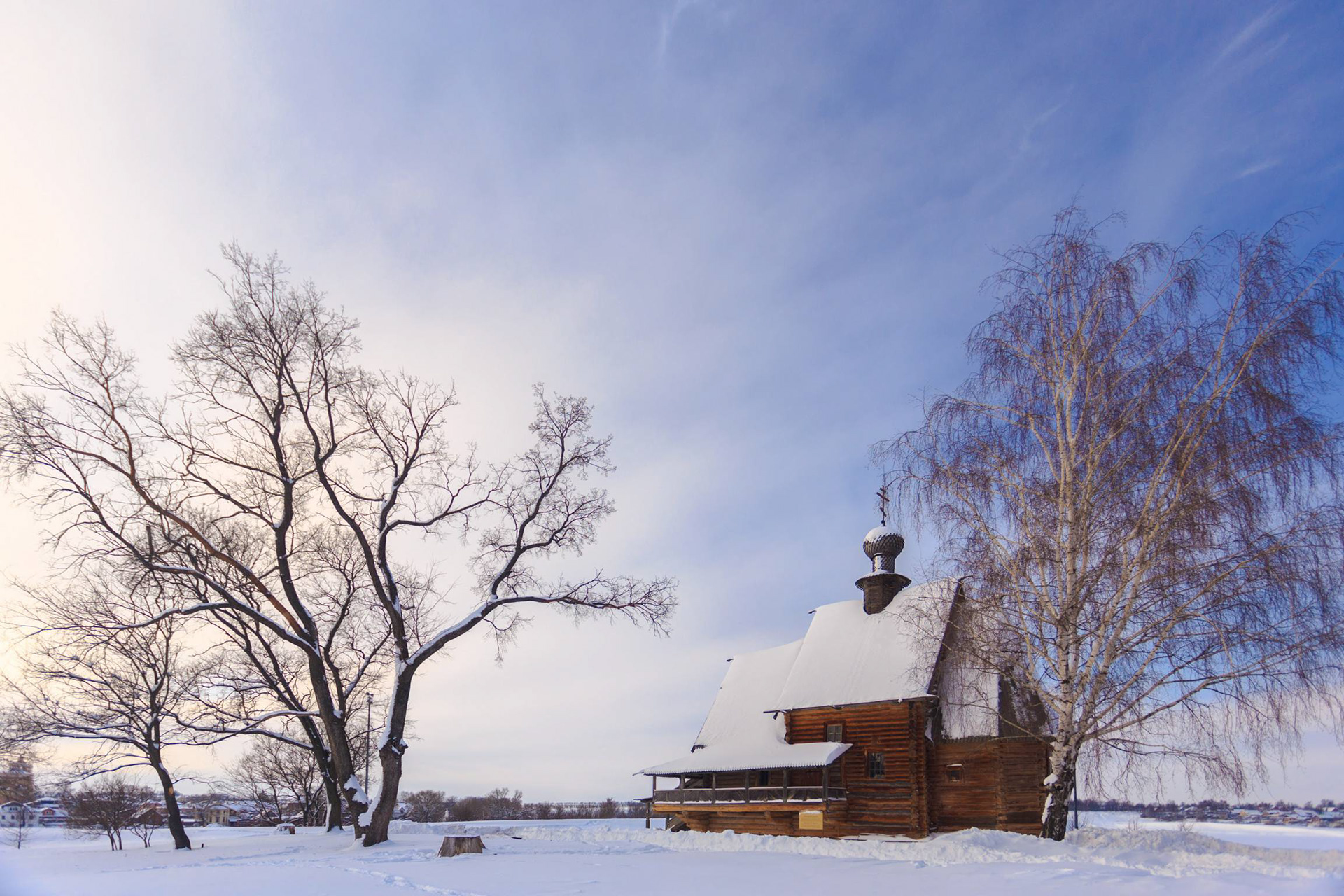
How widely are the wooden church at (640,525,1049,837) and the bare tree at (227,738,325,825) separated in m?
23.3

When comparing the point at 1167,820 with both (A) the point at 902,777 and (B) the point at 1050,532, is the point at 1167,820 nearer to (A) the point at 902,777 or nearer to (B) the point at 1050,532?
(A) the point at 902,777

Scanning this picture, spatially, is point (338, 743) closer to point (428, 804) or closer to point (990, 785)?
point (990, 785)

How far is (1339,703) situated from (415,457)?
19480 millimetres

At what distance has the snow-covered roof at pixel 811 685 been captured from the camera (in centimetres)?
2452

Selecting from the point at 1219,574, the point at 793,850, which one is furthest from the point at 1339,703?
the point at 793,850

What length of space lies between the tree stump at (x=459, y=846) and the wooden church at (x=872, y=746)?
11.3m

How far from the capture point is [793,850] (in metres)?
17.7

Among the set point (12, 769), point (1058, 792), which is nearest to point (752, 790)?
point (1058, 792)

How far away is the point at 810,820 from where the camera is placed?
81.0ft

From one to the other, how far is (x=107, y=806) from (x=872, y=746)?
2722cm

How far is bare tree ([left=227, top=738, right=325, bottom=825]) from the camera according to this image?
41.6 metres

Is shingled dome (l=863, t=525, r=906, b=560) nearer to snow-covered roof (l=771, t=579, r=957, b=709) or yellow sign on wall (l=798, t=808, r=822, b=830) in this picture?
snow-covered roof (l=771, t=579, r=957, b=709)

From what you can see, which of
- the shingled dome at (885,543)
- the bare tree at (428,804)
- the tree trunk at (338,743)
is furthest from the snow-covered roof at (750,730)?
the bare tree at (428,804)

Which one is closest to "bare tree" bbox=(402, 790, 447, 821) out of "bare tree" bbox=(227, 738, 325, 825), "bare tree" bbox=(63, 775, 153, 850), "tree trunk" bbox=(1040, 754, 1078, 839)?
"bare tree" bbox=(227, 738, 325, 825)
